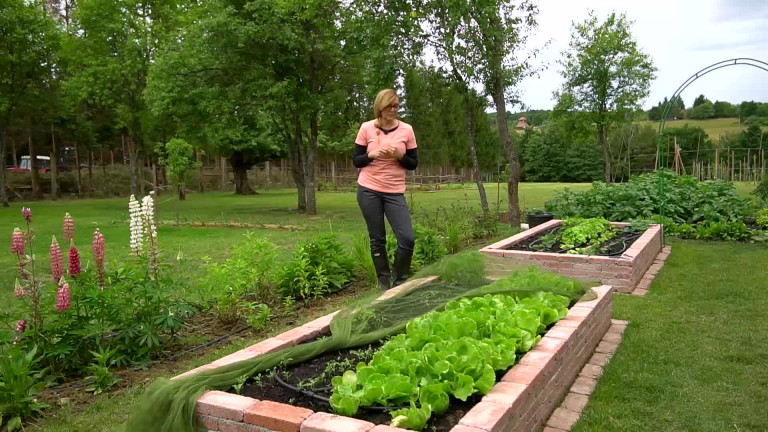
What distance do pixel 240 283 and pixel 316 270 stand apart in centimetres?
105

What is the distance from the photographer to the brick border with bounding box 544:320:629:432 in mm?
2654

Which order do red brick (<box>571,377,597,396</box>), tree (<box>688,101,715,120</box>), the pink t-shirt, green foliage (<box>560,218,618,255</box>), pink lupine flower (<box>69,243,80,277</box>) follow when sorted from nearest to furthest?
red brick (<box>571,377,597,396</box>) → pink lupine flower (<box>69,243,80,277</box>) → the pink t-shirt → green foliage (<box>560,218,618,255</box>) → tree (<box>688,101,715,120</box>)

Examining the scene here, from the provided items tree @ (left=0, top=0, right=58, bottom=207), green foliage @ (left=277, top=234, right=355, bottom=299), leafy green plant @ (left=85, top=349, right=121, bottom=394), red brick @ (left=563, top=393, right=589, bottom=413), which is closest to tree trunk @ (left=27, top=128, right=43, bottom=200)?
tree @ (left=0, top=0, right=58, bottom=207)

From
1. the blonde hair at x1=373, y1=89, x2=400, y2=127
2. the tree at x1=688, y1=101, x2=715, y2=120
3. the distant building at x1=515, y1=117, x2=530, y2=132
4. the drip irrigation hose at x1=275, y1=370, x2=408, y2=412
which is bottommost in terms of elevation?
the drip irrigation hose at x1=275, y1=370, x2=408, y2=412

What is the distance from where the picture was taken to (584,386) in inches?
122

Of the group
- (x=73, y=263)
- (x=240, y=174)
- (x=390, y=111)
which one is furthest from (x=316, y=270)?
(x=240, y=174)

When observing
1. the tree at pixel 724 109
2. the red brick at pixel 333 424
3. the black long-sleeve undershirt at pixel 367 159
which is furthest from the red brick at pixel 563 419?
the tree at pixel 724 109

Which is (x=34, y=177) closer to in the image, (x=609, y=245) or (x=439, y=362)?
(x=609, y=245)

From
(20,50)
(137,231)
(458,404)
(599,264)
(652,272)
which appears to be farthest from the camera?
(20,50)

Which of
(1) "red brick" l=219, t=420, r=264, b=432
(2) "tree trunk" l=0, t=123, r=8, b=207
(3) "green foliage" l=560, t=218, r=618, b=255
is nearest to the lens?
(1) "red brick" l=219, t=420, r=264, b=432

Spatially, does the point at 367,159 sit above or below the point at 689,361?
above

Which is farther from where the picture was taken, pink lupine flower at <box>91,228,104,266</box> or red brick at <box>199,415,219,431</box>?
pink lupine flower at <box>91,228,104,266</box>

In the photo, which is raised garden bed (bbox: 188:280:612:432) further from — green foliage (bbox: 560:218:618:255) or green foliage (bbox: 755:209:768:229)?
green foliage (bbox: 755:209:768:229)

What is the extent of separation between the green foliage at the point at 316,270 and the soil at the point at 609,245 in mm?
2072
